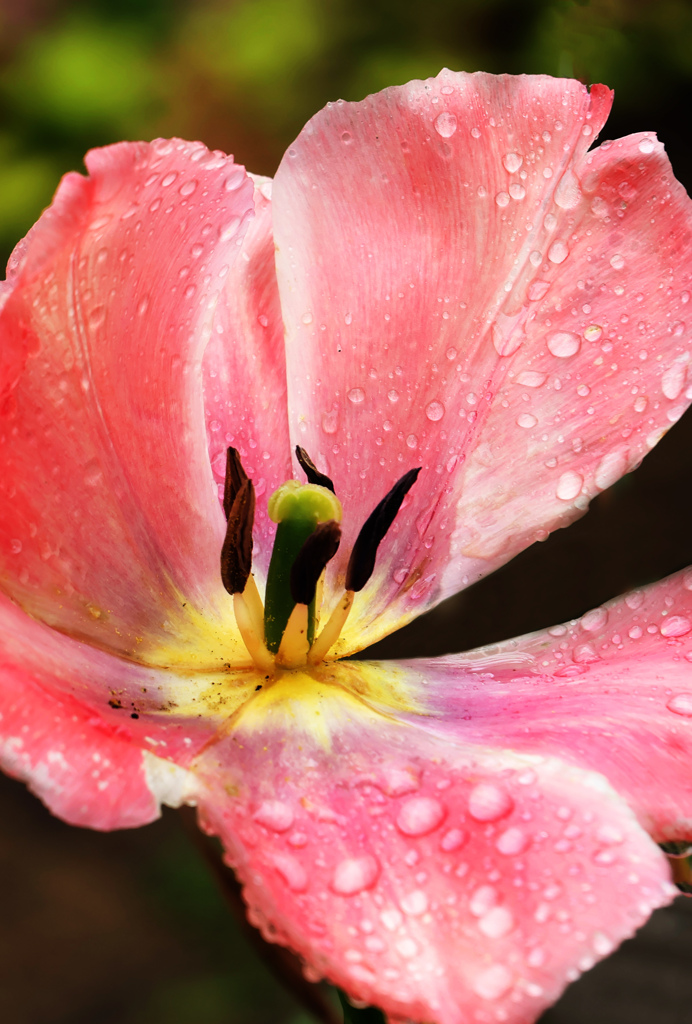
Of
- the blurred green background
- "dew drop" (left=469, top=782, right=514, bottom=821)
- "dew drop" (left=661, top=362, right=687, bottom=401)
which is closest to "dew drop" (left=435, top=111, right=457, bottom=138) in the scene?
"dew drop" (left=661, top=362, right=687, bottom=401)

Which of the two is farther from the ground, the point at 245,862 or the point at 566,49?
the point at 566,49

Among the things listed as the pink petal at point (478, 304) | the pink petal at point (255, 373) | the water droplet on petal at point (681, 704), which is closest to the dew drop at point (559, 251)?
the pink petal at point (478, 304)

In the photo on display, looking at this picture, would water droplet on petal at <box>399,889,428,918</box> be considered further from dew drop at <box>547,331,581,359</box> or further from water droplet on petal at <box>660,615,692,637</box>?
dew drop at <box>547,331,581,359</box>

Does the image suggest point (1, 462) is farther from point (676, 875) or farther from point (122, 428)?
point (676, 875)

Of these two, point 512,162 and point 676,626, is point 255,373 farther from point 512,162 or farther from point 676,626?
point 676,626

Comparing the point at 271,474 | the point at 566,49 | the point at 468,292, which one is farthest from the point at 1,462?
the point at 566,49

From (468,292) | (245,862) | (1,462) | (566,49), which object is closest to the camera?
(245,862)
